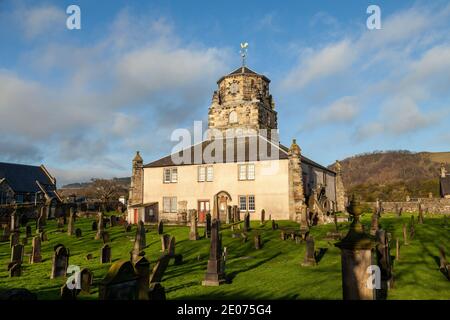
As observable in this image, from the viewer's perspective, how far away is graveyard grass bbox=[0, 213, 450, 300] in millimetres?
11708

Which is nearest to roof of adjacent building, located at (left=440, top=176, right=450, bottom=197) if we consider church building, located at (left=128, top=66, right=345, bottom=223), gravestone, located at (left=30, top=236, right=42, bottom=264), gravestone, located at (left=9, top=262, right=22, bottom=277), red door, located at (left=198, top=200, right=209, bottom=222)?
church building, located at (left=128, top=66, right=345, bottom=223)

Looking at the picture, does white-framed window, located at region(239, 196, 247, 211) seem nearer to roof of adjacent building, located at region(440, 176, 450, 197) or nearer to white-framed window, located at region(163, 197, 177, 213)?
white-framed window, located at region(163, 197, 177, 213)

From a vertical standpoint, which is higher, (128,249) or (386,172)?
(386,172)

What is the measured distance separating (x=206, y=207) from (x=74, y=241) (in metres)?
14.3

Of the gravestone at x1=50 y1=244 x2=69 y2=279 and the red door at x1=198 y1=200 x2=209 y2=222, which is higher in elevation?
the red door at x1=198 y1=200 x2=209 y2=222

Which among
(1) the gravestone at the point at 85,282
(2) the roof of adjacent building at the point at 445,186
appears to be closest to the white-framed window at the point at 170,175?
(1) the gravestone at the point at 85,282

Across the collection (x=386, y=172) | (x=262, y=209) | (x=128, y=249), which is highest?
(x=386, y=172)

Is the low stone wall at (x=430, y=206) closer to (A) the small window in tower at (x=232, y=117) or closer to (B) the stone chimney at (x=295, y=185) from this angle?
(B) the stone chimney at (x=295, y=185)

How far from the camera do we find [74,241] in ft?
84.0

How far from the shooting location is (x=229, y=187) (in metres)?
36.3

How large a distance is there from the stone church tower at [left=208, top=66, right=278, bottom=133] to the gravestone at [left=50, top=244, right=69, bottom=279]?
108ft

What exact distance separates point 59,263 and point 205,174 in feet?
75.9
